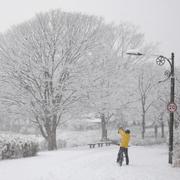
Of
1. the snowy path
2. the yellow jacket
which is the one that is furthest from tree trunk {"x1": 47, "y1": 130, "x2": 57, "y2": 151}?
the yellow jacket

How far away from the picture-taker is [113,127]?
163ft

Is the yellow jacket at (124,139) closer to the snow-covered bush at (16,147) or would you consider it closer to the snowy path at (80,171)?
the snowy path at (80,171)

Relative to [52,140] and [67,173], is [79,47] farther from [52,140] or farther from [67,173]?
[67,173]

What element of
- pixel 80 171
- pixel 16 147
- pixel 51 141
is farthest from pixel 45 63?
pixel 80 171

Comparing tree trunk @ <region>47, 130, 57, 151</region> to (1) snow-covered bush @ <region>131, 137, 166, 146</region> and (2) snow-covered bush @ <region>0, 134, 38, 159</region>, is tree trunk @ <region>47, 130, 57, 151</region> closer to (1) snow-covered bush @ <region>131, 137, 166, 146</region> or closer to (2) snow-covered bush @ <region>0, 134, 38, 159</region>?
(2) snow-covered bush @ <region>0, 134, 38, 159</region>

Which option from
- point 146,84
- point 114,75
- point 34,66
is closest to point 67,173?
point 34,66

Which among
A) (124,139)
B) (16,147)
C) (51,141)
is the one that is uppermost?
(124,139)

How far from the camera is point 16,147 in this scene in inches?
604

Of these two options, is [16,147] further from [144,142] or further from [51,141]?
[144,142]

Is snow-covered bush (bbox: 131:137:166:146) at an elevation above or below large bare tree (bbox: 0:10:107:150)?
below

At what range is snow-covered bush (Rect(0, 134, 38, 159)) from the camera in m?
14.7

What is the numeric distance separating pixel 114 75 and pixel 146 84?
8822mm

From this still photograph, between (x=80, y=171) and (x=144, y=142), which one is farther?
(x=144, y=142)

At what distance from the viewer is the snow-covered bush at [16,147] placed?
48.2 ft
